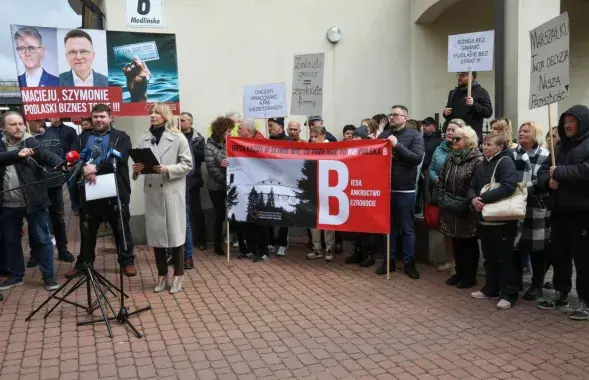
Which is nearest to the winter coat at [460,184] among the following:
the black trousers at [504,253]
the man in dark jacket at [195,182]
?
the black trousers at [504,253]

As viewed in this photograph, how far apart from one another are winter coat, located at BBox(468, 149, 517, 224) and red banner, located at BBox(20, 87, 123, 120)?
5520mm

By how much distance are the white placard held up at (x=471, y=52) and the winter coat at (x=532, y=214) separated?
207cm

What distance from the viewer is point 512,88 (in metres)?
8.41

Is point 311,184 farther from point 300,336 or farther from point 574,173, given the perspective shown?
point 574,173

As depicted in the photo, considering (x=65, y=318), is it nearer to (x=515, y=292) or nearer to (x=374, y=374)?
(x=374, y=374)

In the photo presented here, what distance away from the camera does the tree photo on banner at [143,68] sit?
8.37 m

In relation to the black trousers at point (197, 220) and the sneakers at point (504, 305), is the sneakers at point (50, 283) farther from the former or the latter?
the sneakers at point (504, 305)

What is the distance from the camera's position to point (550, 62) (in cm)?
558

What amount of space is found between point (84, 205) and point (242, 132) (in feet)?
9.90

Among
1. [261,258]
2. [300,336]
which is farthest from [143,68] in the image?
[300,336]


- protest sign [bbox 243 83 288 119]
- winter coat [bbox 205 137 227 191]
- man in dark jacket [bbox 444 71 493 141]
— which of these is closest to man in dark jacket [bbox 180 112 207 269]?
winter coat [bbox 205 137 227 191]

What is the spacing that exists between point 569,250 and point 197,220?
5423 millimetres

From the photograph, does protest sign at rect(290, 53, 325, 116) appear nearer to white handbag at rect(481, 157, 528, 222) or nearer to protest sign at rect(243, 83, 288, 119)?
protest sign at rect(243, 83, 288, 119)

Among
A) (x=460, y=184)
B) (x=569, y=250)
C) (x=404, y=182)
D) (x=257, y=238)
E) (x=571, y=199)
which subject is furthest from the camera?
(x=257, y=238)
